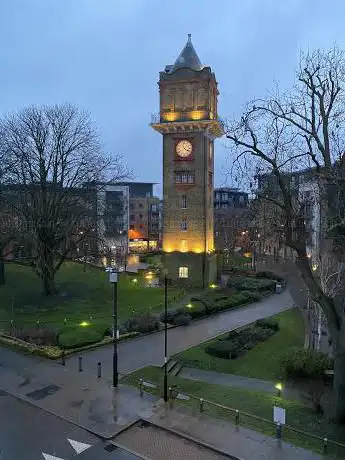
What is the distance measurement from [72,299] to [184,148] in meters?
20.3

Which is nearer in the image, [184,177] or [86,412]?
[86,412]

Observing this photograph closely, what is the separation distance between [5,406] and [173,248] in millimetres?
30390

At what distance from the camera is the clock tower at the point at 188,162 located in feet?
145

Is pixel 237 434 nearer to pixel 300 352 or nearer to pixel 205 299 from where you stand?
pixel 300 352

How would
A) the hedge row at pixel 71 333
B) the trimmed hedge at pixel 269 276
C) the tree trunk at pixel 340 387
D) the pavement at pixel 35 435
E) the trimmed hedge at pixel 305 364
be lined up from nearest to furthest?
→ the pavement at pixel 35 435 < the tree trunk at pixel 340 387 < the trimmed hedge at pixel 305 364 < the hedge row at pixel 71 333 < the trimmed hedge at pixel 269 276

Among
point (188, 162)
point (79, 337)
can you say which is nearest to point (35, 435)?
point (79, 337)

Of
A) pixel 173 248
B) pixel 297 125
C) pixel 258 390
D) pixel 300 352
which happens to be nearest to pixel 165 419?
pixel 258 390

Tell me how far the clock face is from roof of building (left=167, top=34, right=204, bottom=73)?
8.00 metres

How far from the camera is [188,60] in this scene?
45.7 meters

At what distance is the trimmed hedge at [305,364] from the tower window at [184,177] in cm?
2666

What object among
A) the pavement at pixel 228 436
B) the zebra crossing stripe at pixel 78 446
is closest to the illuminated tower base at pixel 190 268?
the pavement at pixel 228 436

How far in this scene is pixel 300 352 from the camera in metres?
21.7

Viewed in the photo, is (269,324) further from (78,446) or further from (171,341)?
(78,446)

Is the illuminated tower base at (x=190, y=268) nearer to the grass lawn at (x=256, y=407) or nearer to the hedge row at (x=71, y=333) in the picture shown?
the hedge row at (x=71, y=333)
